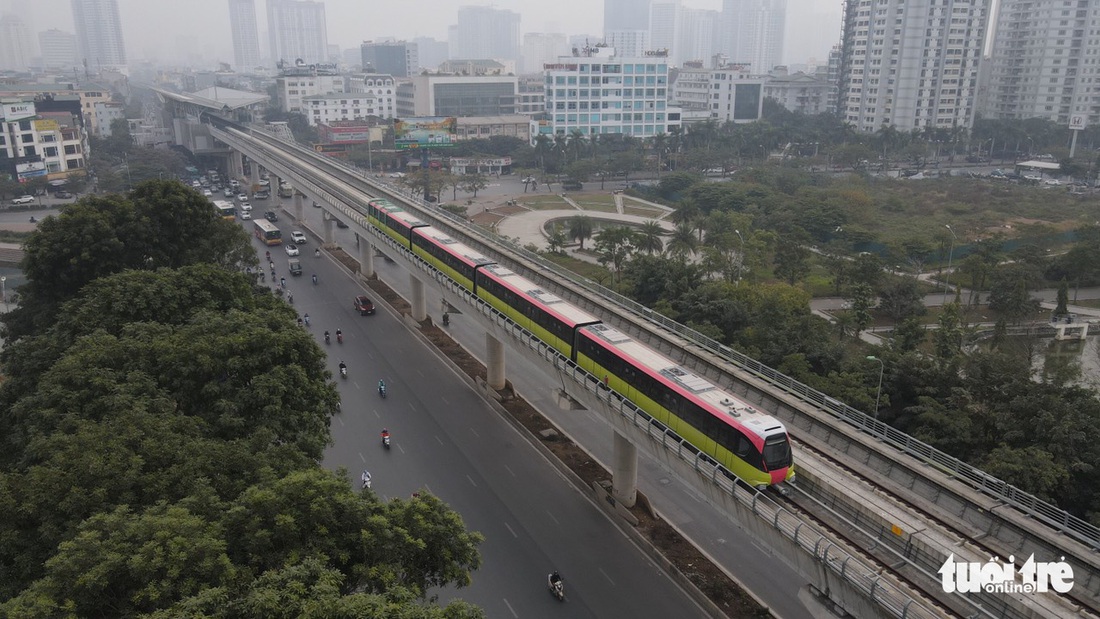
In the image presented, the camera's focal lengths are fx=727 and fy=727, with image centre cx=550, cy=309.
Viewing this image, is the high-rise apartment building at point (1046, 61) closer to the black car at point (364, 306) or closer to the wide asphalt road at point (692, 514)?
the black car at point (364, 306)

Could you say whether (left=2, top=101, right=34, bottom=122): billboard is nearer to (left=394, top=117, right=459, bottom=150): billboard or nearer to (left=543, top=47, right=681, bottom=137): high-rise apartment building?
(left=394, top=117, right=459, bottom=150): billboard

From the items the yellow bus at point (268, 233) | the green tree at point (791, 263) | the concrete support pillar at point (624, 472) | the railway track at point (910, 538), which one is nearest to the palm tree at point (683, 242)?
the green tree at point (791, 263)

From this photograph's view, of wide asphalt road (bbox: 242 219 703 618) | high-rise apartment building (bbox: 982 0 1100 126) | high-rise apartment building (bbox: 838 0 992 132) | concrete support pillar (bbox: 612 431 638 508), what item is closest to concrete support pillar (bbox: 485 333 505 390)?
wide asphalt road (bbox: 242 219 703 618)

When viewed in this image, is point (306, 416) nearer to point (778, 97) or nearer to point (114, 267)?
point (114, 267)

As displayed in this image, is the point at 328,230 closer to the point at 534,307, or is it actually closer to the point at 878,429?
the point at 534,307

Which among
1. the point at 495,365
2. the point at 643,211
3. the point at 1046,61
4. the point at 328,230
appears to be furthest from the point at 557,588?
the point at 1046,61
